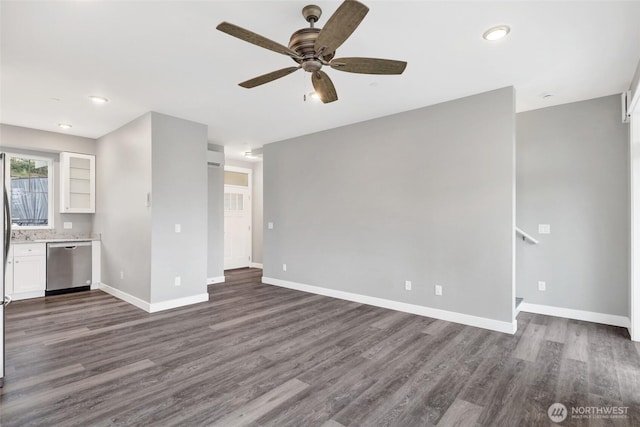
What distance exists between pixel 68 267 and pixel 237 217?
3.48m

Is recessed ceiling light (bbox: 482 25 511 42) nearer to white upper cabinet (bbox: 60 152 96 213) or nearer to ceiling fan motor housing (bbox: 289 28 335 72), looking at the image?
ceiling fan motor housing (bbox: 289 28 335 72)

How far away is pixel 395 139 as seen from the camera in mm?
4578

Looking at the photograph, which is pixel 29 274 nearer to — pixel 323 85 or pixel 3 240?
pixel 3 240

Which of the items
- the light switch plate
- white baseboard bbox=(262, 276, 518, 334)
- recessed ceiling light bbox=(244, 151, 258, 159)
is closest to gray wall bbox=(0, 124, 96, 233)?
recessed ceiling light bbox=(244, 151, 258, 159)

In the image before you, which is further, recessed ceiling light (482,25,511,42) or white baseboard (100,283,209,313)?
white baseboard (100,283,209,313)

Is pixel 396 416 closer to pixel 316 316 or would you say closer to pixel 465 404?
pixel 465 404

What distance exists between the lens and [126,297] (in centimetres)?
492

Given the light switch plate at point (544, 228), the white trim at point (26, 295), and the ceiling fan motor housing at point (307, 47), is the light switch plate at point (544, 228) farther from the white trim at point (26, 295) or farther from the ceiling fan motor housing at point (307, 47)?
the white trim at point (26, 295)

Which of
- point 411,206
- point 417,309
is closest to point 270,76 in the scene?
point 411,206

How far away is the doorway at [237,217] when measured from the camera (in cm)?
776

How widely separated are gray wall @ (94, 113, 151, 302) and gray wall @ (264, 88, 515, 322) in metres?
2.41

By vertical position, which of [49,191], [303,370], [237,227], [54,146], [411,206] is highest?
[54,146]

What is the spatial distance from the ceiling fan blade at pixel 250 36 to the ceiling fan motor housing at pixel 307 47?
0.06 meters

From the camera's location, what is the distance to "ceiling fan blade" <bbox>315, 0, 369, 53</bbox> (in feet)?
5.32
